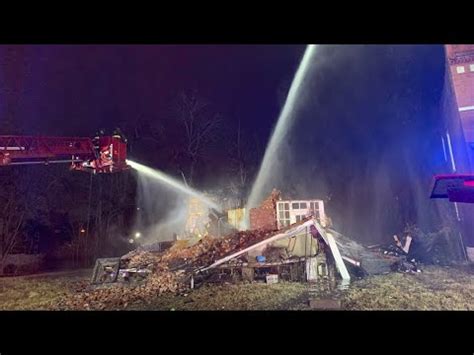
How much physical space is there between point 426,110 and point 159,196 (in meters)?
18.6

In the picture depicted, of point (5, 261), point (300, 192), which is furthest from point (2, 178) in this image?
point (300, 192)

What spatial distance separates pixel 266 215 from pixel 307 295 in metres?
5.75

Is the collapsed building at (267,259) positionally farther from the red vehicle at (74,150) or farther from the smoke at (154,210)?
the smoke at (154,210)

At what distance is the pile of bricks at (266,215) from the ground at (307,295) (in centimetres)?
434

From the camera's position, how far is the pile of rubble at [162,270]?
26.0 ft

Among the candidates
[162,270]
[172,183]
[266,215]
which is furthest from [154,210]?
[162,270]

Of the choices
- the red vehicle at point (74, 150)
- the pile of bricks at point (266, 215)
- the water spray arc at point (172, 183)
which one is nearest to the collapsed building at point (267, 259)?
the pile of bricks at point (266, 215)

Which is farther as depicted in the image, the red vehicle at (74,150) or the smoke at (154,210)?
the smoke at (154,210)

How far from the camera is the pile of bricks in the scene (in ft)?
42.0

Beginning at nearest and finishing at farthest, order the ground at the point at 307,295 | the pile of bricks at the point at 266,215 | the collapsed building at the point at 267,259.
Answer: the ground at the point at 307,295, the collapsed building at the point at 267,259, the pile of bricks at the point at 266,215

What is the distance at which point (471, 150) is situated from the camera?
11055 millimetres

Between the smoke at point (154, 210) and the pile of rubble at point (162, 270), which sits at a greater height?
the smoke at point (154, 210)
